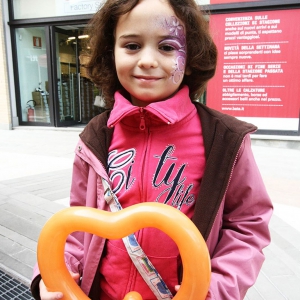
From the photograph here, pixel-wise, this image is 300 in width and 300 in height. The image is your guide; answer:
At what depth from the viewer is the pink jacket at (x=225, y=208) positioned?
1.11 metres

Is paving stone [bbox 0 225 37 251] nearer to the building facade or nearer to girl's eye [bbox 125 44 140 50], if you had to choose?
girl's eye [bbox 125 44 140 50]

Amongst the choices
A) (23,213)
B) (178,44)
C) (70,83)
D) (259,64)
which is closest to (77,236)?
(178,44)

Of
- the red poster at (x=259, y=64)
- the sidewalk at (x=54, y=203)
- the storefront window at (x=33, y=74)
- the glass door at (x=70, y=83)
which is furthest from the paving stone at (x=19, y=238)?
the storefront window at (x=33, y=74)

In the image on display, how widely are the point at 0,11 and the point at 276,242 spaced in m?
9.40

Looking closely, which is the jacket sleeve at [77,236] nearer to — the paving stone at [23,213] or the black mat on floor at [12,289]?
the black mat on floor at [12,289]

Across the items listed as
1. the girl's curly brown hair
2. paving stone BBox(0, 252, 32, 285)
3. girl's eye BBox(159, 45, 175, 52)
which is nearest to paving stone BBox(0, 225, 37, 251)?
paving stone BBox(0, 252, 32, 285)

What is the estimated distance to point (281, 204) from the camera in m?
3.93

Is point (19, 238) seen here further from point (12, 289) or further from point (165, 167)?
point (165, 167)

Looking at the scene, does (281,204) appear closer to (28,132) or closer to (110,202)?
(110,202)

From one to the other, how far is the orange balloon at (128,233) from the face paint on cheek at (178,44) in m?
0.56

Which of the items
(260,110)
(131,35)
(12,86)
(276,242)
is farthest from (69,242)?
(12,86)

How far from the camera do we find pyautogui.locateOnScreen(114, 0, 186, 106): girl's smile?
118cm

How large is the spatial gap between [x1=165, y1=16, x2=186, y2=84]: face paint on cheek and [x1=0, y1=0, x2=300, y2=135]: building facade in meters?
4.26

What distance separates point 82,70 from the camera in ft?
19.2
